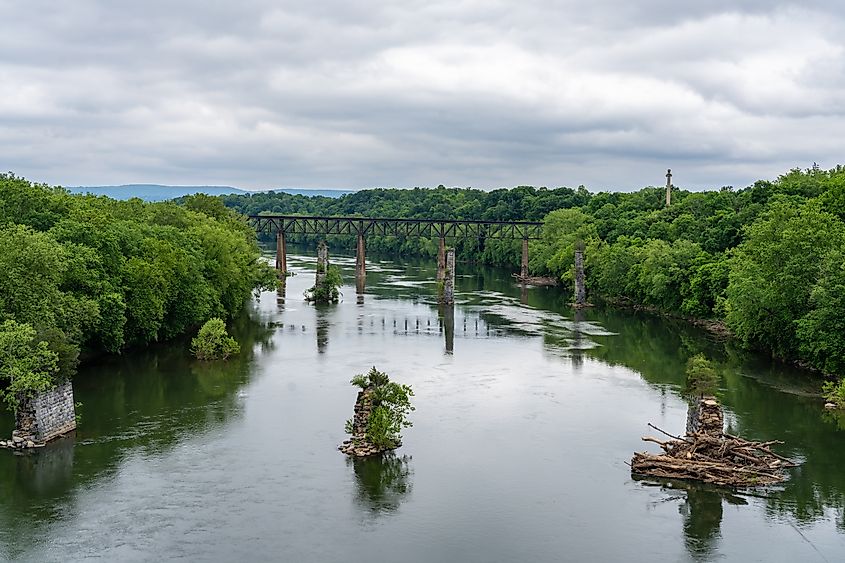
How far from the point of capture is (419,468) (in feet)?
124

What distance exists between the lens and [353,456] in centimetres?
3909

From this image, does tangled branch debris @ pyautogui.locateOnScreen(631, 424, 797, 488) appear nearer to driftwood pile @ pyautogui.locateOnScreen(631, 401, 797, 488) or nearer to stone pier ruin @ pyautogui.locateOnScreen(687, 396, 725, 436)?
driftwood pile @ pyautogui.locateOnScreen(631, 401, 797, 488)

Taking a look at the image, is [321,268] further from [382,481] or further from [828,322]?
[382,481]

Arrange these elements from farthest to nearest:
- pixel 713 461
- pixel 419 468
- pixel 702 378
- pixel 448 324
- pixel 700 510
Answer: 1. pixel 448 324
2. pixel 702 378
3. pixel 419 468
4. pixel 713 461
5. pixel 700 510

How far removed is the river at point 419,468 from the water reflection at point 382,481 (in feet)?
0.34

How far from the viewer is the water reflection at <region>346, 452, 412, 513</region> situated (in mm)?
34094

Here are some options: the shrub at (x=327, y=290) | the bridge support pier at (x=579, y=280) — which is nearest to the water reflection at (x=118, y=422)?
the shrub at (x=327, y=290)

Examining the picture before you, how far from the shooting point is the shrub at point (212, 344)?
6000 centimetres

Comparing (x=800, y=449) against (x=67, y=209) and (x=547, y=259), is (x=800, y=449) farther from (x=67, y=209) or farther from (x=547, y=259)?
(x=547, y=259)

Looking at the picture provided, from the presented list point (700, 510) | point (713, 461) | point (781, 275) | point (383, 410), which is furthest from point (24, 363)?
point (781, 275)

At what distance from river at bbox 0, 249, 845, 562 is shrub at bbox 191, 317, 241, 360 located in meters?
1.13

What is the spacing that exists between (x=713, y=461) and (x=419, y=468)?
12.2m

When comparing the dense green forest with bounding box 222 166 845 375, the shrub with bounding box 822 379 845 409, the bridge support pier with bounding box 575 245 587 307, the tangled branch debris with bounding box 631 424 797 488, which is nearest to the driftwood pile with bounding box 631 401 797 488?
the tangled branch debris with bounding box 631 424 797 488

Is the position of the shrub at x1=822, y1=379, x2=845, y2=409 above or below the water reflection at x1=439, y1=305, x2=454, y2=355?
below
